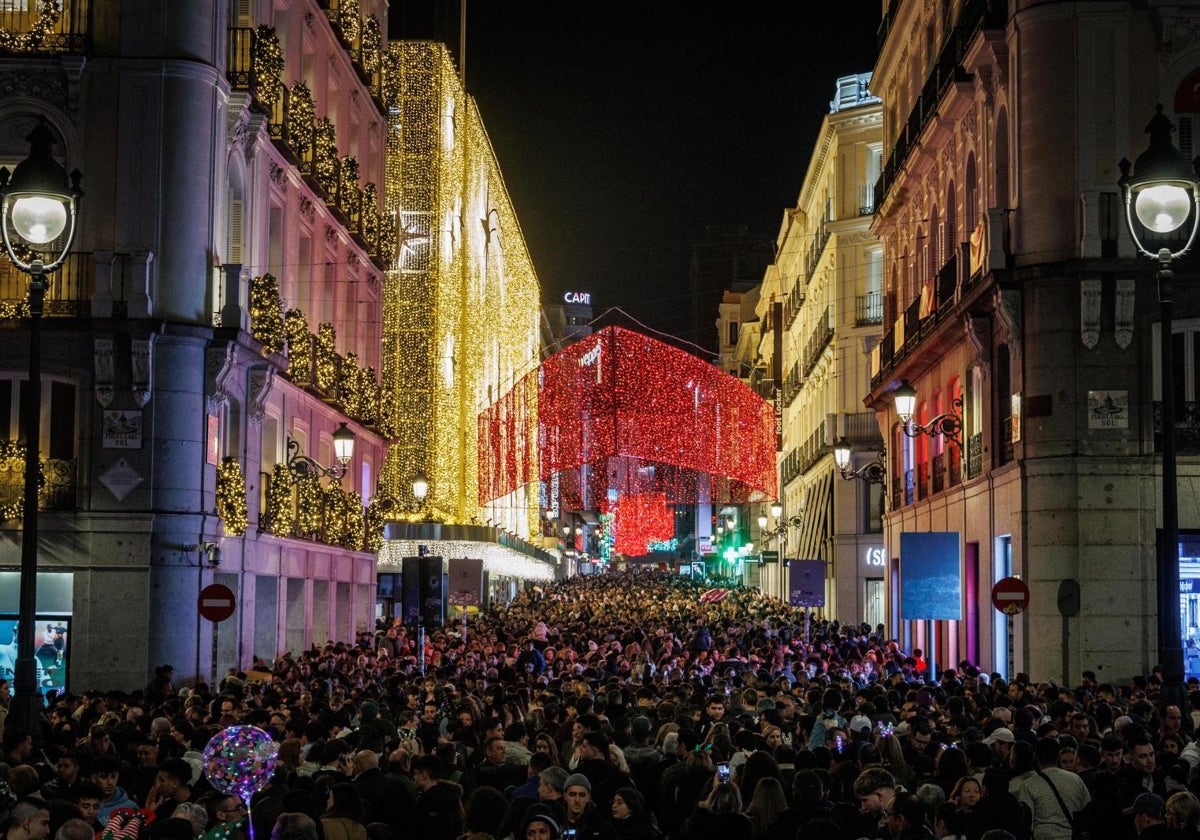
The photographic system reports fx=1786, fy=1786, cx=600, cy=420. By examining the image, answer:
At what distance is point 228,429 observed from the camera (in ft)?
104

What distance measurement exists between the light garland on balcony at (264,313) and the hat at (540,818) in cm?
2194

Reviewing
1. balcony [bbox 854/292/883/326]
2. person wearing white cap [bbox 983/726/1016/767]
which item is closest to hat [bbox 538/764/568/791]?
person wearing white cap [bbox 983/726/1016/767]

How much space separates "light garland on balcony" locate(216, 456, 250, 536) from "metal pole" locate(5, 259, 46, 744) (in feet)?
43.4

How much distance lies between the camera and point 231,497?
29891 millimetres

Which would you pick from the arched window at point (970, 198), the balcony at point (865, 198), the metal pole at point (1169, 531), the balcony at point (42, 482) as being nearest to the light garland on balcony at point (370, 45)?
the arched window at point (970, 198)

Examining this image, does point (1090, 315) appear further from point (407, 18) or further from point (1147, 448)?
point (407, 18)

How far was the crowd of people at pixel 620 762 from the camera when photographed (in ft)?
33.9

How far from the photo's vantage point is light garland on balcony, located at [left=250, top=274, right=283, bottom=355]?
31.1 m

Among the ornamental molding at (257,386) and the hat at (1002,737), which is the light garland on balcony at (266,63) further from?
the hat at (1002,737)

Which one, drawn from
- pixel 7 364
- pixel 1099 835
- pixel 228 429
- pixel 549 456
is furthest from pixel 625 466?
pixel 1099 835

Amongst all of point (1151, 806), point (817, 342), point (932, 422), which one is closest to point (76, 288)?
point (932, 422)

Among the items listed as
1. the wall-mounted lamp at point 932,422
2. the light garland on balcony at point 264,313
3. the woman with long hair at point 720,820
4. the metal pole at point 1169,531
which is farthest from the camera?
the light garland on balcony at point 264,313

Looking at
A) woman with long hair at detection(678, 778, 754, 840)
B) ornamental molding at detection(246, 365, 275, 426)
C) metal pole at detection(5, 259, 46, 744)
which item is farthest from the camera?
ornamental molding at detection(246, 365, 275, 426)

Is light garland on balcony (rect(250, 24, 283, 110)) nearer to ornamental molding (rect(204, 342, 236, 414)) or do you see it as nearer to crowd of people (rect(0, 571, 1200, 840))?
ornamental molding (rect(204, 342, 236, 414))
